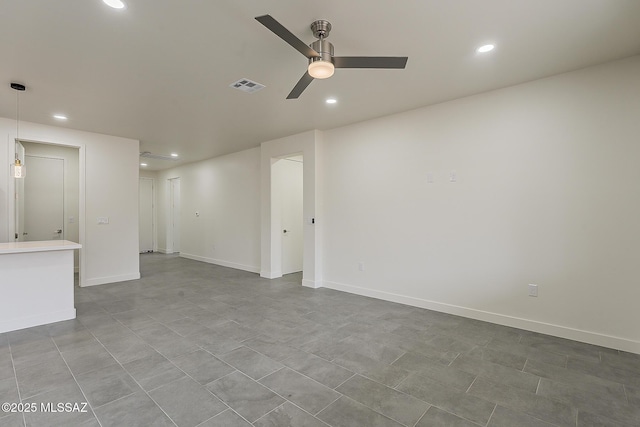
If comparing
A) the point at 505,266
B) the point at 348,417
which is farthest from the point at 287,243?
the point at 348,417

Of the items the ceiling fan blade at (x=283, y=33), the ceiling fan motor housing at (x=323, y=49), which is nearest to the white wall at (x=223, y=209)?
the ceiling fan motor housing at (x=323, y=49)

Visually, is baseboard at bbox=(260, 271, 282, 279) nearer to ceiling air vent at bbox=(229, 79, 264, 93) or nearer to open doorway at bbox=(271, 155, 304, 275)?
open doorway at bbox=(271, 155, 304, 275)

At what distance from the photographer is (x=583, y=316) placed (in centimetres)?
302

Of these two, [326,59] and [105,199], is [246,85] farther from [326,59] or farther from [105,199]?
[105,199]

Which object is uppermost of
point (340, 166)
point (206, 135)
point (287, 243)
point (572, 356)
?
point (206, 135)

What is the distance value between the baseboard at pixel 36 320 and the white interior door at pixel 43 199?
3631 mm

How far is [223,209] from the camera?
7277mm

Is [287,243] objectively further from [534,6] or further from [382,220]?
[534,6]

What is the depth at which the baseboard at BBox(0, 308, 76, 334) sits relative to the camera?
3.27 metres

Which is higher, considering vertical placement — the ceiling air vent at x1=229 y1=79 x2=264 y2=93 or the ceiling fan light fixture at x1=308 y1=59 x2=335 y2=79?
the ceiling air vent at x1=229 y1=79 x2=264 y2=93

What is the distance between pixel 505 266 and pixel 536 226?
55cm

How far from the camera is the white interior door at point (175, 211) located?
937 centimetres

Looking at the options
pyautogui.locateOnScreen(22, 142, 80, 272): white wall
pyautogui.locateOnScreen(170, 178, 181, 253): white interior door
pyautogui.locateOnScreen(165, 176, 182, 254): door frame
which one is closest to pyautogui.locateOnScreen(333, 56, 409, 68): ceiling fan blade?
pyautogui.locateOnScreen(22, 142, 80, 272): white wall

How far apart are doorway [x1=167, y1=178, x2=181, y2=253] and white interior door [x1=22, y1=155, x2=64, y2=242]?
3.12m
